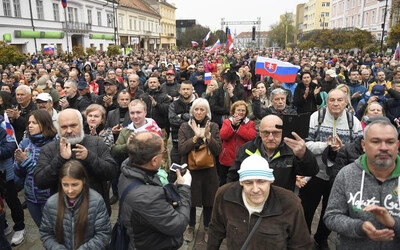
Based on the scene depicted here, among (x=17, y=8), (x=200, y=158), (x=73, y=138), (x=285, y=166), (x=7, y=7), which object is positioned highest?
(x=17, y=8)

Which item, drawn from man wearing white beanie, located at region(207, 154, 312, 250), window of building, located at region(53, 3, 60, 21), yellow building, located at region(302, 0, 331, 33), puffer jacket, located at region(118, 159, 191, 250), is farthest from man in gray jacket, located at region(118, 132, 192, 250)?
yellow building, located at region(302, 0, 331, 33)

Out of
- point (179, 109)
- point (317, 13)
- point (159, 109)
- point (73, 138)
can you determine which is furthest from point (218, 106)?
point (317, 13)

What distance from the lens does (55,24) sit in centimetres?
3784

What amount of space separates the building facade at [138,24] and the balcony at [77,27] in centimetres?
572

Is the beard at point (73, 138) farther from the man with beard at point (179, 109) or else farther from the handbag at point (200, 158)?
the man with beard at point (179, 109)

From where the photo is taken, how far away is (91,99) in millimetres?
A: 6125

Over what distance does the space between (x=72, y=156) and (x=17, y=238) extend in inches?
82.2

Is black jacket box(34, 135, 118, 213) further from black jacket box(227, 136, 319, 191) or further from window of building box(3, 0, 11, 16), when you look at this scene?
window of building box(3, 0, 11, 16)

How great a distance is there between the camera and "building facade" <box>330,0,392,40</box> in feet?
135

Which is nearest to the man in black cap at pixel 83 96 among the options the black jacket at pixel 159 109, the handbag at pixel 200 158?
the black jacket at pixel 159 109

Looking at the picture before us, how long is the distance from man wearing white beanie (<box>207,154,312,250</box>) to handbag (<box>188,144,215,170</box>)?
5.06 feet

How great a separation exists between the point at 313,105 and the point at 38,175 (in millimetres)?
5561

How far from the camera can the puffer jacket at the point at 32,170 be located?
10.5ft

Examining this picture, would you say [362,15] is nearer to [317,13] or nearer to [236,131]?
[317,13]
